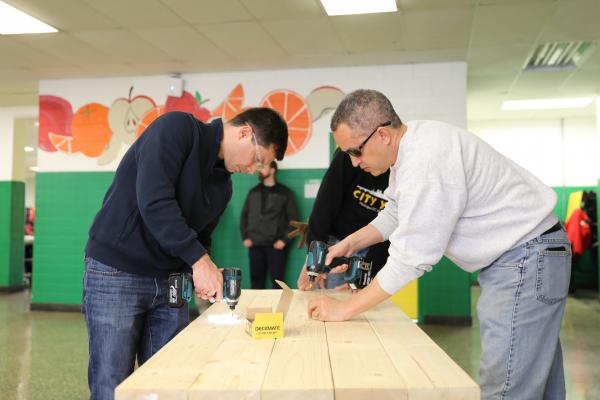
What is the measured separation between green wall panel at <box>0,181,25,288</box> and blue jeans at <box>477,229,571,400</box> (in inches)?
297

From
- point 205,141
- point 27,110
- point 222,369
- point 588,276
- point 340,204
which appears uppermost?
point 27,110

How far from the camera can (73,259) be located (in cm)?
607

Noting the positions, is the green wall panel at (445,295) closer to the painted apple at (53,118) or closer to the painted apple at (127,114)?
the painted apple at (127,114)

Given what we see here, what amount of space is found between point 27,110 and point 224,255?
3927mm

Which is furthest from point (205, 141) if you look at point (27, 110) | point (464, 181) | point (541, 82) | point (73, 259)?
point (27, 110)

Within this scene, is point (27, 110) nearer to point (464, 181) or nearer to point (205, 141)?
point (205, 141)

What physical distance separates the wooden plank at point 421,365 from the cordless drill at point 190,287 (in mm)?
425

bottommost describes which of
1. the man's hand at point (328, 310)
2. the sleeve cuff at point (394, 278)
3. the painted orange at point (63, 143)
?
the man's hand at point (328, 310)

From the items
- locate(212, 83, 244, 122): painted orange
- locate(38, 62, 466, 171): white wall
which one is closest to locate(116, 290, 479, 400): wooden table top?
locate(38, 62, 466, 171): white wall

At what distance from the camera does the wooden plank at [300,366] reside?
104 centimetres

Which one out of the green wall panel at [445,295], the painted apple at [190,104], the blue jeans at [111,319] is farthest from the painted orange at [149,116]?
the blue jeans at [111,319]

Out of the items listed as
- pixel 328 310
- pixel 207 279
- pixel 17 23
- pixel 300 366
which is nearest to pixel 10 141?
pixel 17 23

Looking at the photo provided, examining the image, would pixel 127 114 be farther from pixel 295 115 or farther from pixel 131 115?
pixel 295 115

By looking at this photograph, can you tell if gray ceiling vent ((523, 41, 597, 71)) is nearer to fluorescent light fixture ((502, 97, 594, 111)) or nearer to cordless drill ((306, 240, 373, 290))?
fluorescent light fixture ((502, 97, 594, 111))
